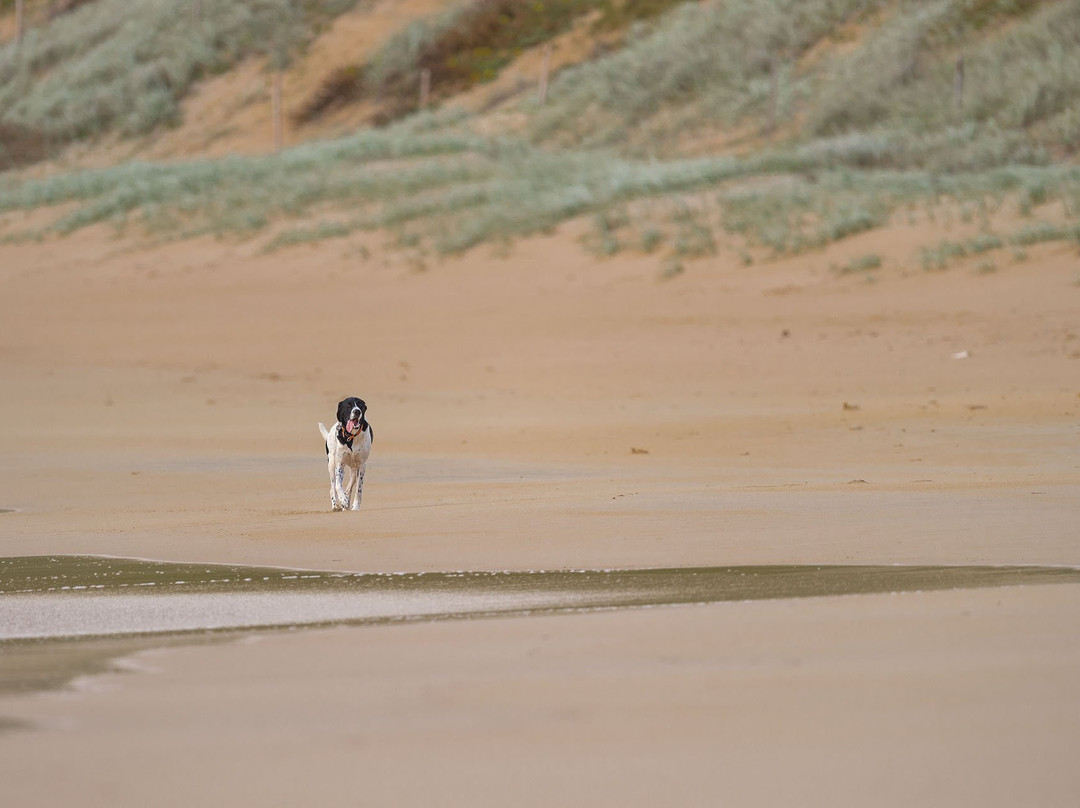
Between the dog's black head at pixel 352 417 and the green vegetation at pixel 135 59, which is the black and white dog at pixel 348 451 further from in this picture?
the green vegetation at pixel 135 59

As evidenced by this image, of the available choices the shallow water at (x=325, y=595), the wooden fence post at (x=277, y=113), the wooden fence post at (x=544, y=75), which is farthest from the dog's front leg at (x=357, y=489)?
the wooden fence post at (x=277, y=113)

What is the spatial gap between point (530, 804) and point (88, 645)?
2.34m

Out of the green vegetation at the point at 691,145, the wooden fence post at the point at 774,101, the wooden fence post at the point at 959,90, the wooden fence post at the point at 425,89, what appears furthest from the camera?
the wooden fence post at the point at 425,89

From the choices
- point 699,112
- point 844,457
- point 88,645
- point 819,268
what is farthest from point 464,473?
point 699,112

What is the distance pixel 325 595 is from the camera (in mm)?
6535

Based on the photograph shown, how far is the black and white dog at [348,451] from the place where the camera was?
32.4 ft

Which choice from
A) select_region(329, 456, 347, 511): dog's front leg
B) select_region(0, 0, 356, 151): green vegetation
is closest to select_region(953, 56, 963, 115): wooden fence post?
select_region(329, 456, 347, 511): dog's front leg

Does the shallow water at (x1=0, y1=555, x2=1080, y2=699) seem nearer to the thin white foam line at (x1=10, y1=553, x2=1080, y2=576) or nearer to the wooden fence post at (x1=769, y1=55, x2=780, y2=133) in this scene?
the thin white foam line at (x1=10, y1=553, x2=1080, y2=576)

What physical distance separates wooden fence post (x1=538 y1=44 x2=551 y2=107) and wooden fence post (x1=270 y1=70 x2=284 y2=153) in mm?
7035

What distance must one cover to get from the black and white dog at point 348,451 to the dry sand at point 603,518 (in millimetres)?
426

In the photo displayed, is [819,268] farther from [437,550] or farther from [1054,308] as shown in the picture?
[437,550]

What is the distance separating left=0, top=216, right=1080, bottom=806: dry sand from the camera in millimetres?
4129

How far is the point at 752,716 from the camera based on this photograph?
4.41 m

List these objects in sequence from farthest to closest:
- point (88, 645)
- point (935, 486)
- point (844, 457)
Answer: point (844, 457) < point (935, 486) < point (88, 645)
